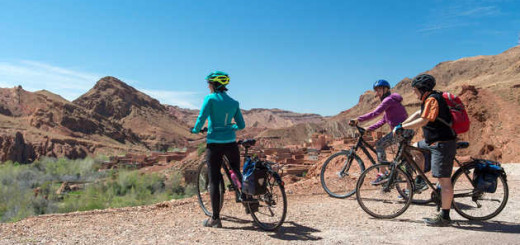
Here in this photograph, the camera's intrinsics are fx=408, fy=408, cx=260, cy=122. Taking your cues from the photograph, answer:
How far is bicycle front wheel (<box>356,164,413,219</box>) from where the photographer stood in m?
5.21

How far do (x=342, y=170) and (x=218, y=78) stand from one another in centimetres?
296

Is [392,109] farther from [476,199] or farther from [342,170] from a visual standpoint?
[476,199]

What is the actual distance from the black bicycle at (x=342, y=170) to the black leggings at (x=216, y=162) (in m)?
2.44

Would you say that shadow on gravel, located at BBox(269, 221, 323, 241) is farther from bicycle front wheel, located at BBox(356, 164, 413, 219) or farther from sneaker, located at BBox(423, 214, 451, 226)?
sneaker, located at BBox(423, 214, 451, 226)

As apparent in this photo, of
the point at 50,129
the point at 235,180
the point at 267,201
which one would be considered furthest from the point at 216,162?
the point at 50,129

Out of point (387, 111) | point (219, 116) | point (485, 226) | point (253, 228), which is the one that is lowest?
point (253, 228)

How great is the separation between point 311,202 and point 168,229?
2.53 m

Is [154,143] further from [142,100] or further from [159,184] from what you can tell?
[159,184]

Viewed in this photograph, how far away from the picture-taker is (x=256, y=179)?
4605mm

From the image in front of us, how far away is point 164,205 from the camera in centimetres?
651

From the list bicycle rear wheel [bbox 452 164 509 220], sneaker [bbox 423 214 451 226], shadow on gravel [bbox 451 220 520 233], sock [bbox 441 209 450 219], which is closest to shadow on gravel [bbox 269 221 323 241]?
sneaker [bbox 423 214 451 226]

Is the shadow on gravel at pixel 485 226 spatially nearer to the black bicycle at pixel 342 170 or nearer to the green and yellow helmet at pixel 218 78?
the black bicycle at pixel 342 170

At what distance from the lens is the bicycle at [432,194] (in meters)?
5.06

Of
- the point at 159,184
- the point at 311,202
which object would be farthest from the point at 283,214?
the point at 159,184
